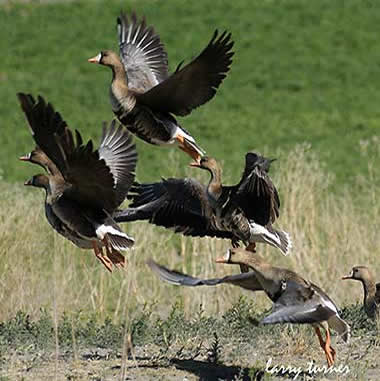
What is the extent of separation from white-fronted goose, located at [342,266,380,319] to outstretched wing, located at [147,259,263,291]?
145 cm

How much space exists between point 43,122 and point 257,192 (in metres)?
2.15

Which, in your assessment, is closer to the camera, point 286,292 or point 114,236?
point 286,292

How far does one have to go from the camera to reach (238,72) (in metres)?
29.0

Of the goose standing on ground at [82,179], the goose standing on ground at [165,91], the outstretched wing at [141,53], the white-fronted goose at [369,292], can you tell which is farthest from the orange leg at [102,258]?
the white-fronted goose at [369,292]

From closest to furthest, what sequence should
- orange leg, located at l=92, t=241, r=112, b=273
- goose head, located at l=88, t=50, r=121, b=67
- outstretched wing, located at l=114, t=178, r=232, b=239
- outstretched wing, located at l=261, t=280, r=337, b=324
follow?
outstretched wing, located at l=261, t=280, r=337, b=324, orange leg, located at l=92, t=241, r=112, b=273, outstretched wing, located at l=114, t=178, r=232, b=239, goose head, located at l=88, t=50, r=121, b=67

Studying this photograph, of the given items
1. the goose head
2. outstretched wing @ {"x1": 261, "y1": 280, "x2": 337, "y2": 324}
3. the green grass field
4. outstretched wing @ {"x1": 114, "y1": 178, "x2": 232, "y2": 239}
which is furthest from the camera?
the goose head

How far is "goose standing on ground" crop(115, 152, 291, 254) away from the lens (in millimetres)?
10703

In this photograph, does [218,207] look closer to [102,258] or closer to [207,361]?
[102,258]

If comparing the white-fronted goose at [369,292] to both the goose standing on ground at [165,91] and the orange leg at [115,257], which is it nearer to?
the goose standing on ground at [165,91]

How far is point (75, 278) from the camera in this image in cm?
1267

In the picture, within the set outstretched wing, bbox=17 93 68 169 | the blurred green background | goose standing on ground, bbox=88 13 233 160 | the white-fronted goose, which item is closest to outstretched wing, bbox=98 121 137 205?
goose standing on ground, bbox=88 13 233 160

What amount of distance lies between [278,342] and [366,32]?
22.3m
